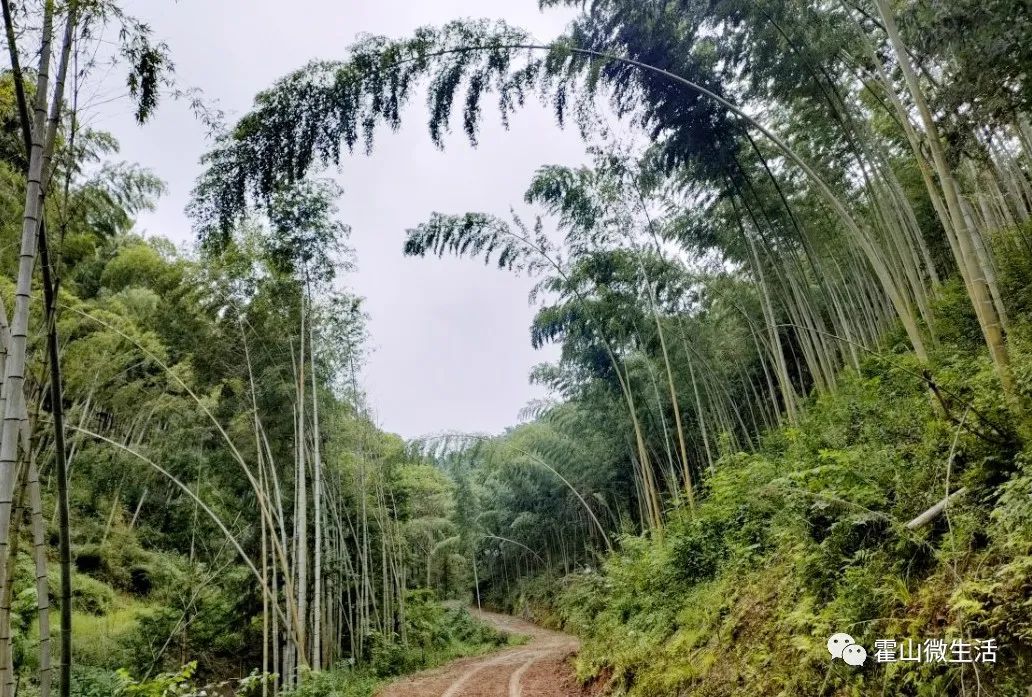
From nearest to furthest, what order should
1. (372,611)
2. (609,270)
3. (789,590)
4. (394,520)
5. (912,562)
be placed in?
(912,562) → (789,590) → (609,270) → (372,611) → (394,520)

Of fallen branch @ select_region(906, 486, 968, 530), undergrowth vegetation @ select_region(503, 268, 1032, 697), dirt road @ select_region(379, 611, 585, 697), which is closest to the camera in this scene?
undergrowth vegetation @ select_region(503, 268, 1032, 697)

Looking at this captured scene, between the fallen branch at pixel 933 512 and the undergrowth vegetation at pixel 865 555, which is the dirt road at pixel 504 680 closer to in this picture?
the undergrowth vegetation at pixel 865 555

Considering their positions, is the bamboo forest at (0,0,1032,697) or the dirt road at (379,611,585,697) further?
the dirt road at (379,611,585,697)

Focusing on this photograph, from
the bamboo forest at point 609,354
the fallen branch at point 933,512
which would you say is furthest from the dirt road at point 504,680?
the fallen branch at point 933,512

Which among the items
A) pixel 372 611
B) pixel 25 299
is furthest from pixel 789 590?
pixel 372 611

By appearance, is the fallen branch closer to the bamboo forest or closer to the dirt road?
the bamboo forest

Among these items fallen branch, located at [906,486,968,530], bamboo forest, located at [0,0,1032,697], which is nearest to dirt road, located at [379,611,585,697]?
bamboo forest, located at [0,0,1032,697]

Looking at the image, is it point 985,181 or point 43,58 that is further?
point 985,181

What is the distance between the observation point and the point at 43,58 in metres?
2.04

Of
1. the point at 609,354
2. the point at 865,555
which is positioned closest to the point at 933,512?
the point at 865,555

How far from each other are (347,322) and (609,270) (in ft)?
13.2

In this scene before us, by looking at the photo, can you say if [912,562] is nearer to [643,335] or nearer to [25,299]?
[25,299]

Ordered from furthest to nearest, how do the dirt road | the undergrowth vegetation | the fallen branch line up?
the dirt road
the fallen branch
the undergrowth vegetation

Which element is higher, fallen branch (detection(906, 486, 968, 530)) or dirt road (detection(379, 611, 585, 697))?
fallen branch (detection(906, 486, 968, 530))
